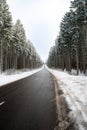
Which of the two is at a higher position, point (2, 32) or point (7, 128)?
point (2, 32)

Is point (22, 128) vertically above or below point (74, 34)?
below

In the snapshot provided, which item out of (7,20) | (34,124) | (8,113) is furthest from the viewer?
(7,20)

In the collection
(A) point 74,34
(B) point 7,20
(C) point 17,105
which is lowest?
(C) point 17,105

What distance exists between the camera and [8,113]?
746 cm

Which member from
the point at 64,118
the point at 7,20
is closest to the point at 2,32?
the point at 7,20

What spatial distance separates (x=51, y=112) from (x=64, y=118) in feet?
3.54

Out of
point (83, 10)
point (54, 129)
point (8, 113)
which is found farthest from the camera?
point (83, 10)

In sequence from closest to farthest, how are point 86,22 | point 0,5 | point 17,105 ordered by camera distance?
point 17,105
point 86,22
point 0,5

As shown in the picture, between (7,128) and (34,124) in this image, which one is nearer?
(7,128)

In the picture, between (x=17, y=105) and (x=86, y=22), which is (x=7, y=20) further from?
(x=17, y=105)

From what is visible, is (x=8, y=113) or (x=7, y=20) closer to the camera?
(x=8, y=113)

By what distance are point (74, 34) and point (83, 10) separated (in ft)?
25.3

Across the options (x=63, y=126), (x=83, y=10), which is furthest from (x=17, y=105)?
(x=83, y=10)

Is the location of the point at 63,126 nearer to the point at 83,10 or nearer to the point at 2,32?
the point at 83,10
